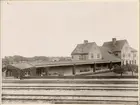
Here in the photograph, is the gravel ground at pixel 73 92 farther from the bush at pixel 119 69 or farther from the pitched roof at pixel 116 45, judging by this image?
the pitched roof at pixel 116 45

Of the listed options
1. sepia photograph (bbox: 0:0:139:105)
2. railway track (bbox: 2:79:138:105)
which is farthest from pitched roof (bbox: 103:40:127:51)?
railway track (bbox: 2:79:138:105)

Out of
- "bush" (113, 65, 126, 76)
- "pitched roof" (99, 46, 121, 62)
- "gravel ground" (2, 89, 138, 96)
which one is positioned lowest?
"gravel ground" (2, 89, 138, 96)

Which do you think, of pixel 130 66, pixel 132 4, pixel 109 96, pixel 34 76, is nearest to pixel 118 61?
pixel 130 66

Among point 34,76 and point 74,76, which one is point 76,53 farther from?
point 34,76

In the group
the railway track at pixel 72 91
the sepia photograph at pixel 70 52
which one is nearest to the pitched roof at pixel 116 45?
the sepia photograph at pixel 70 52

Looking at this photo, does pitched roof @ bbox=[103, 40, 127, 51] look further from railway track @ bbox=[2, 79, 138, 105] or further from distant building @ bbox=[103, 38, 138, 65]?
railway track @ bbox=[2, 79, 138, 105]
